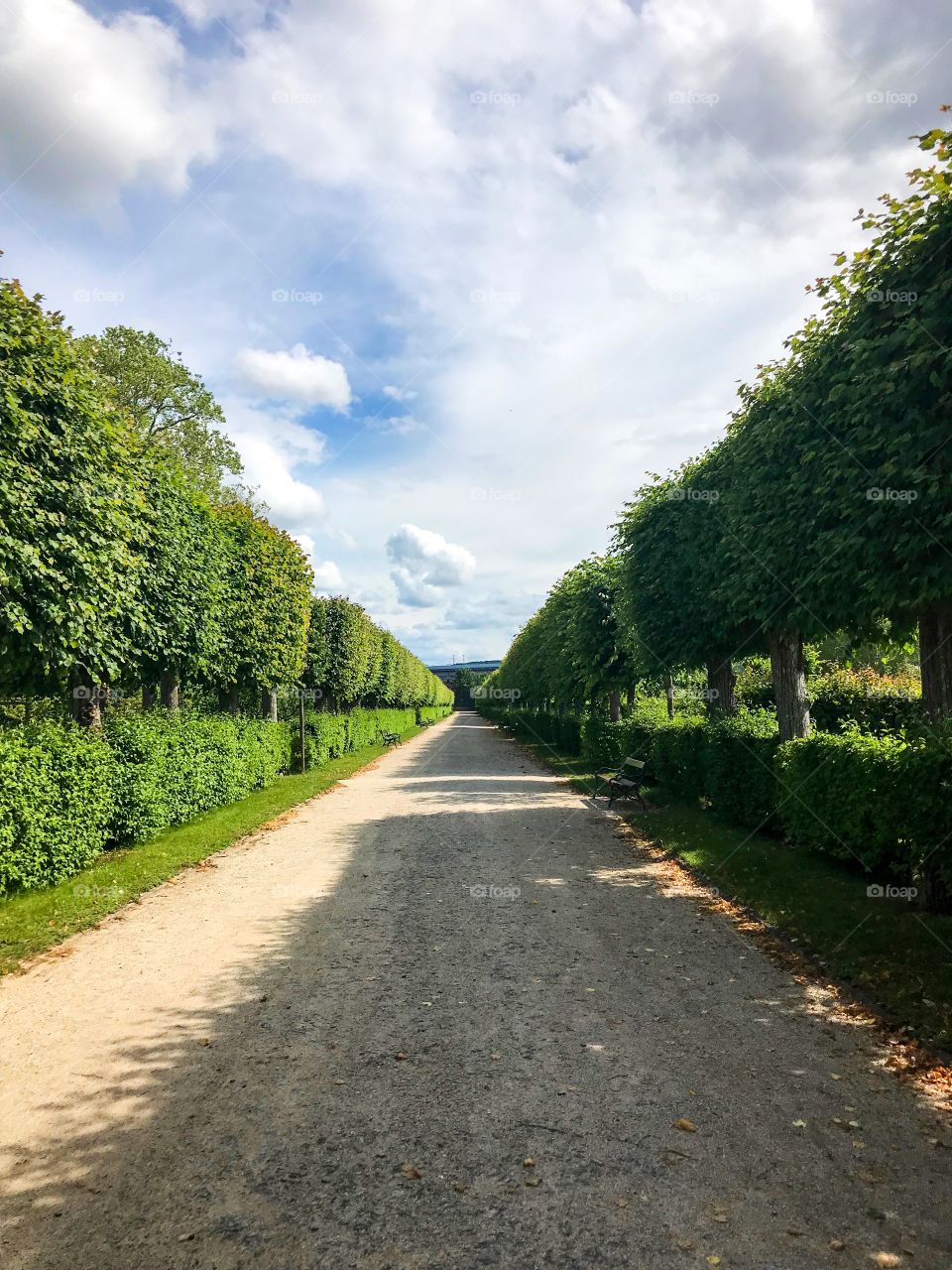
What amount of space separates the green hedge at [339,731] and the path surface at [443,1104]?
54.0 feet

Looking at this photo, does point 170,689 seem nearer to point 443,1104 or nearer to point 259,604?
point 259,604

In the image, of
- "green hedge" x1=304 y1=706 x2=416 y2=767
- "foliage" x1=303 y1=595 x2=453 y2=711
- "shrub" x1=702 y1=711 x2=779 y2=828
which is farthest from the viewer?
"foliage" x1=303 y1=595 x2=453 y2=711

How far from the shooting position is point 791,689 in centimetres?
1245

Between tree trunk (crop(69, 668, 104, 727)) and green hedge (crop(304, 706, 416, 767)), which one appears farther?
green hedge (crop(304, 706, 416, 767))

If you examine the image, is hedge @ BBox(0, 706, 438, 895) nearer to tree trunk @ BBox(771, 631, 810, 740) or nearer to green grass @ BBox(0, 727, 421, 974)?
green grass @ BBox(0, 727, 421, 974)

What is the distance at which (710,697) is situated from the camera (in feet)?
52.5

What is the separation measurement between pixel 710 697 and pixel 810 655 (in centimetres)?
784

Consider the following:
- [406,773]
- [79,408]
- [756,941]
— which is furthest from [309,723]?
[756,941]

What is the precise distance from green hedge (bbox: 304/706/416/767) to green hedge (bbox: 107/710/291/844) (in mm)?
5957

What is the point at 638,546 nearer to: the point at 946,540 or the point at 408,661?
the point at 946,540

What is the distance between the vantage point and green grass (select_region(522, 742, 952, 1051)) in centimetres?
570

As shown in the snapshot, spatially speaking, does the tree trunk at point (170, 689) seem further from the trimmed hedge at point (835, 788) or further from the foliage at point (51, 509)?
the trimmed hedge at point (835, 788)

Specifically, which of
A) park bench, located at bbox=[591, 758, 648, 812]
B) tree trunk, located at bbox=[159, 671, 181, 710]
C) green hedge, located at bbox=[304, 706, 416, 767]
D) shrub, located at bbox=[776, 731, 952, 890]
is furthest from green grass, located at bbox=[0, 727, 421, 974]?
shrub, located at bbox=[776, 731, 952, 890]

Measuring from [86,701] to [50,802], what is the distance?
3.03m
